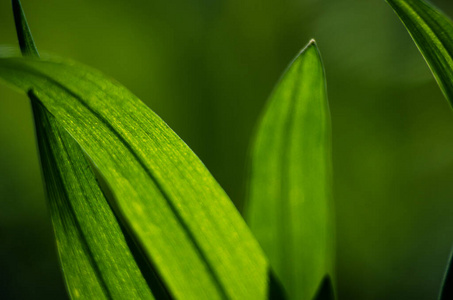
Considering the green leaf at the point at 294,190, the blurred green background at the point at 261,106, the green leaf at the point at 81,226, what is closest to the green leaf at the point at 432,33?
the green leaf at the point at 294,190

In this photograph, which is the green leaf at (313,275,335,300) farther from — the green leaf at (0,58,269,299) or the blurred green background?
the blurred green background

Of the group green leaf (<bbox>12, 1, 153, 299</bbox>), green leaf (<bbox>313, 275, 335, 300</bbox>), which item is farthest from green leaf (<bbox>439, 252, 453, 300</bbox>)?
green leaf (<bbox>12, 1, 153, 299</bbox>)

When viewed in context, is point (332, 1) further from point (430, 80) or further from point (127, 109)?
point (127, 109)

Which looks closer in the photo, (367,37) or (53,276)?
(53,276)

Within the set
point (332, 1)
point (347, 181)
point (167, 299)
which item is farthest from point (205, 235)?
point (332, 1)

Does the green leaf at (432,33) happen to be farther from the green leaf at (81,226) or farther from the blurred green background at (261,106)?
the blurred green background at (261,106)

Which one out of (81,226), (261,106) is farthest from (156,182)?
(261,106)
